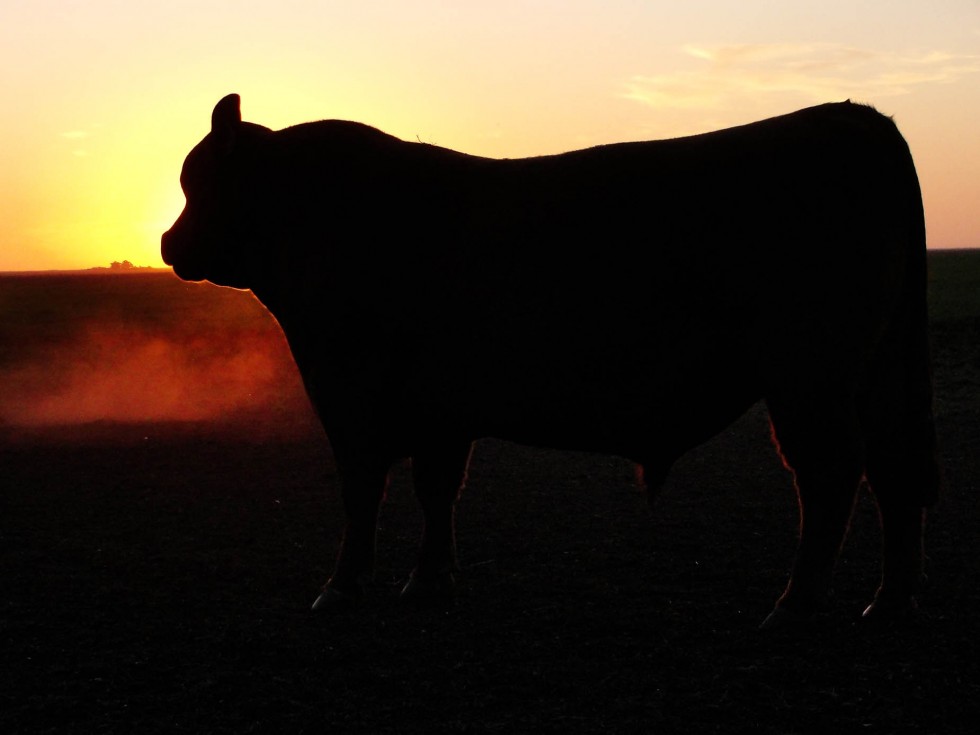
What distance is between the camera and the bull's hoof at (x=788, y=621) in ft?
15.0

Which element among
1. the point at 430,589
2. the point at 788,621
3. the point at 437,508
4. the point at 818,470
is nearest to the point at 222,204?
the point at 437,508

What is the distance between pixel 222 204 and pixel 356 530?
76.0 inches

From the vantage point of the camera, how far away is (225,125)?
5.53m

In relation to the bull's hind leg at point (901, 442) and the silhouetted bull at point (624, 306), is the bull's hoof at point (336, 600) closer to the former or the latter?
the silhouetted bull at point (624, 306)

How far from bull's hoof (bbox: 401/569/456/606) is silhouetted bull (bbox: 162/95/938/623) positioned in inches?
0.6

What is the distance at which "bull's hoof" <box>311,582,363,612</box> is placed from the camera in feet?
16.9

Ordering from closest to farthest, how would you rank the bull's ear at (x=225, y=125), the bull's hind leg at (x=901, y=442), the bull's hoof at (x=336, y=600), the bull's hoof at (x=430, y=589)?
1. the bull's hind leg at (x=901, y=442)
2. the bull's hoof at (x=336, y=600)
3. the bull's hoof at (x=430, y=589)
4. the bull's ear at (x=225, y=125)

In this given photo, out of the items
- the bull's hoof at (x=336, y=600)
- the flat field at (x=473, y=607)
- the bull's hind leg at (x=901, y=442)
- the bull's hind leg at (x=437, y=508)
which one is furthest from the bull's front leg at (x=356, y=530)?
the bull's hind leg at (x=901, y=442)

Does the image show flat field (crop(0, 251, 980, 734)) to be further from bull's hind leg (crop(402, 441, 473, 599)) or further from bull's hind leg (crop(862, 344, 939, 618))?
bull's hind leg (crop(862, 344, 939, 618))

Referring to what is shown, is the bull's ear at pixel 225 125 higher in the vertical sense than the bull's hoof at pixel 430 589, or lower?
higher

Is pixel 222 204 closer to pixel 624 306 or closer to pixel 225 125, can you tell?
pixel 225 125

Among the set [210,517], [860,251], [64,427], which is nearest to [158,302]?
[64,427]

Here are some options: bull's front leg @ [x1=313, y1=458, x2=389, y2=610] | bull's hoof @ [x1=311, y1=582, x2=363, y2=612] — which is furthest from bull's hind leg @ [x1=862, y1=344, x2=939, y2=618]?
bull's hoof @ [x1=311, y1=582, x2=363, y2=612]

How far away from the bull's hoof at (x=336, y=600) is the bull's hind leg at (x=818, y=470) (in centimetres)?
213
